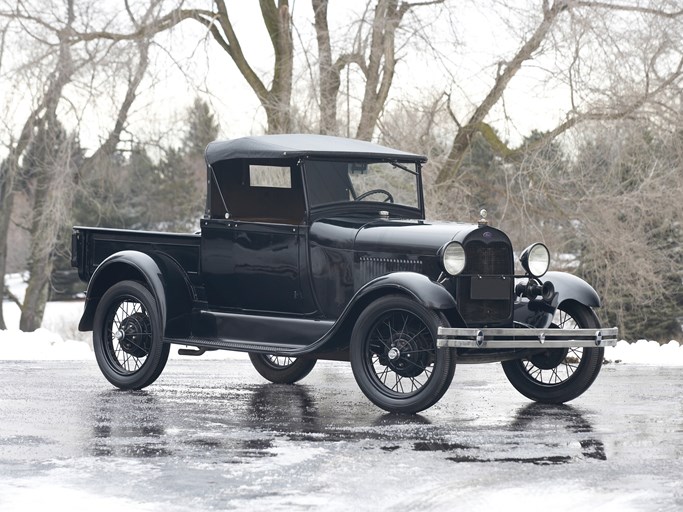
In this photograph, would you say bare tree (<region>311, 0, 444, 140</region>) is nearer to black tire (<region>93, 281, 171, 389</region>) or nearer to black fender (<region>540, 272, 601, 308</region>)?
black tire (<region>93, 281, 171, 389</region>)

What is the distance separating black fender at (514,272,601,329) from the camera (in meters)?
9.73

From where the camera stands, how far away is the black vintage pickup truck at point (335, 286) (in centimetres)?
909

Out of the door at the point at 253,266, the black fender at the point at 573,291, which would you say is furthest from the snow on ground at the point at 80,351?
the door at the point at 253,266

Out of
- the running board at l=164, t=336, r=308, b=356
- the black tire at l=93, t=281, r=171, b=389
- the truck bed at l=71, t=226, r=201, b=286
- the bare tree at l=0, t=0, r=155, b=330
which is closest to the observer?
the running board at l=164, t=336, r=308, b=356

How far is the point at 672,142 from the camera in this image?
64.6 feet

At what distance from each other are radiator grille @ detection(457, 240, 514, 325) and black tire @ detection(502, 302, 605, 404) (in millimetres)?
459

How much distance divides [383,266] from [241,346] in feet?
4.37

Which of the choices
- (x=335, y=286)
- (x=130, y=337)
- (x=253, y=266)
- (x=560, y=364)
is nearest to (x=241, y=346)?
(x=253, y=266)

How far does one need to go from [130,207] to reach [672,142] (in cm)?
3887

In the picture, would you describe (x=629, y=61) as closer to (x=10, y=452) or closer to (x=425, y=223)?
(x=425, y=223)

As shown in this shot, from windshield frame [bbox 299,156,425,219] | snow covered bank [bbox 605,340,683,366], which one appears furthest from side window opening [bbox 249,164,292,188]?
snow covered bank [bbox 605,340,683,366]

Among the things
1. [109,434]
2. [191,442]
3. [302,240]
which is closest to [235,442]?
[191,442]

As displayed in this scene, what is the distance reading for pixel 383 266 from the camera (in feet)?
31.5

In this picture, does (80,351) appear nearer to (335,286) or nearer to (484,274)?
(335,286)
